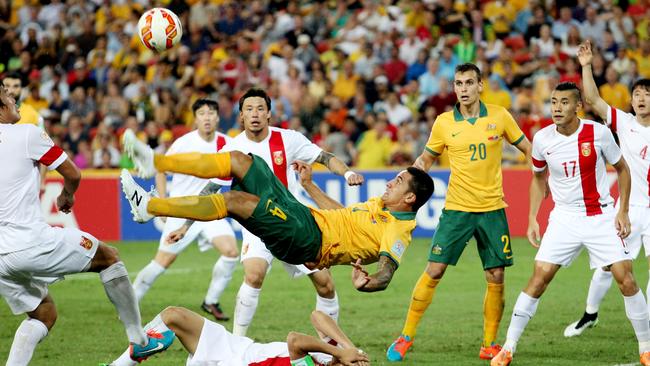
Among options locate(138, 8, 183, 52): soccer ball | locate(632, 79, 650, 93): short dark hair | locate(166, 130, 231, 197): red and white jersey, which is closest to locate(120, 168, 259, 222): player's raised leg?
locate(138, 8, 183, 52): soccer ball

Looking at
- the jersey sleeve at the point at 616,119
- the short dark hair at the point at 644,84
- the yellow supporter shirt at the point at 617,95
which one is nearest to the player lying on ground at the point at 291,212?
the jersey sleeve at the point at 616,119

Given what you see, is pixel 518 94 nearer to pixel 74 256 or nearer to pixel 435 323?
pixel 435 323

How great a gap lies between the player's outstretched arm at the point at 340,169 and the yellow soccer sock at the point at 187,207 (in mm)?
1508

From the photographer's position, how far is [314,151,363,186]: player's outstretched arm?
8.52 m

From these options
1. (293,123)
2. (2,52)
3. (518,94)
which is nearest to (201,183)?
(293,123)

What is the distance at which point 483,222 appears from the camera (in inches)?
377

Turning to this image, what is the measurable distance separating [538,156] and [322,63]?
13.0 m

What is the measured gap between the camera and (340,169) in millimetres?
9219

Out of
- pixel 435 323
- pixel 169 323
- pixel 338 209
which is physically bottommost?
pixel 435 323

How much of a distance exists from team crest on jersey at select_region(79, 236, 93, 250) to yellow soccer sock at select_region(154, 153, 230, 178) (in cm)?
97

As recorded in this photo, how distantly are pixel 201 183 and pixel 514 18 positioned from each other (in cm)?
1172

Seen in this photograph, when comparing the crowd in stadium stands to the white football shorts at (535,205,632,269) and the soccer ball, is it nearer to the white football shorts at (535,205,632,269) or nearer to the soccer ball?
the soccer ball

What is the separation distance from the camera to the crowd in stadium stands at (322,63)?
1992 cm

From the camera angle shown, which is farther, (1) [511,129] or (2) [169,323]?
(1) [511,129]
